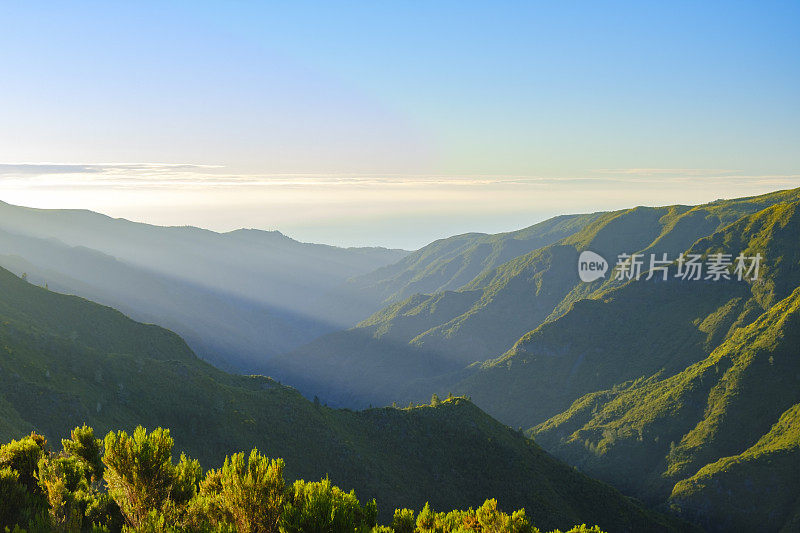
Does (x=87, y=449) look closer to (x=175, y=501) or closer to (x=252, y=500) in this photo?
(x=175, y=501)

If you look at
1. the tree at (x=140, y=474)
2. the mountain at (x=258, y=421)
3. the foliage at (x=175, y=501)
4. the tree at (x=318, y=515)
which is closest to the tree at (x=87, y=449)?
the foliage at (x=175, y=501)

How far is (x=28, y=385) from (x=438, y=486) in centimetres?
8753

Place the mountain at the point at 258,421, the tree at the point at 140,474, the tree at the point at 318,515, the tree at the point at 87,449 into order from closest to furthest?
the tree at the point at 318,515 < the tree at the point at 140,474 < the tree at the point at 87,449 < the mountain at the point at 258,421

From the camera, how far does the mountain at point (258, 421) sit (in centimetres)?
8975

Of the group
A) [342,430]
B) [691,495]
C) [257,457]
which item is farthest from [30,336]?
[691,495]

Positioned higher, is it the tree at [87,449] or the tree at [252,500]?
the tree at [252,500]

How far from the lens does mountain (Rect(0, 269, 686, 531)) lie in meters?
89.8

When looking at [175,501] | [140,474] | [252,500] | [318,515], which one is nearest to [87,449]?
[175,501]

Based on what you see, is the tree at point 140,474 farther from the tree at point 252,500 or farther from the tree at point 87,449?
the tree at point 87,449

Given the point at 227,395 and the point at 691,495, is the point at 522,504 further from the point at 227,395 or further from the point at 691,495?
the point at 691,495

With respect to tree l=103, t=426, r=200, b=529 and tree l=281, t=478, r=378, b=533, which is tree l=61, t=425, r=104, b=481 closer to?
tree l=103, t=426, r=200, b=529

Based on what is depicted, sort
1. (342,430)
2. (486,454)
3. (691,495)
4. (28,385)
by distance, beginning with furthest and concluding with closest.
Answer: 1. (691,495)
2. (486,454)
3. (342,430)
4. (28,385)


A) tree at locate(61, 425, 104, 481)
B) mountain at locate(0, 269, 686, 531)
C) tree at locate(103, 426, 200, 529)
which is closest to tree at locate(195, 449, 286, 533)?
tree at locate(103, 426, 200, 529)

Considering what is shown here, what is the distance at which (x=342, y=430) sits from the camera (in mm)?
120000
